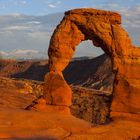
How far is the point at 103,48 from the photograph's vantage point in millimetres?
20812

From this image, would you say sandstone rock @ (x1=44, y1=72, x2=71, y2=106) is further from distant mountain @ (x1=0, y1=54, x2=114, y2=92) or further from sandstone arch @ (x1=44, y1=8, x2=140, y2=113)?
distant mountain @ (x1=0, y1=54, x2=114, y2=92)

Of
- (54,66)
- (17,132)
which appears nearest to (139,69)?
(54,66)

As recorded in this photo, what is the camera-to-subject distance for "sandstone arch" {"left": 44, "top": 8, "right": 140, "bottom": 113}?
19.5m

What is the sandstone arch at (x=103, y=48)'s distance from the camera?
64.0 ft

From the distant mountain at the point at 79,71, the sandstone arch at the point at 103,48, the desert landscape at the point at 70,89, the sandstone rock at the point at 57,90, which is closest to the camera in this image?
the desert landscape at the point at 70,89

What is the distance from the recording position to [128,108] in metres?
19.3

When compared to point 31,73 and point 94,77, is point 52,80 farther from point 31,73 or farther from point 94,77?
point 31,73

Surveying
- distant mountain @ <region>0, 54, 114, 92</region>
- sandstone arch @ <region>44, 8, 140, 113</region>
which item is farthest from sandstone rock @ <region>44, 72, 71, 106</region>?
distant mountain @ <region>0, 54, 114, 92</region>

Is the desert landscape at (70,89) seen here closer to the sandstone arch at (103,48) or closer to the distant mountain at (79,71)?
the sandstone arch at (103,48)

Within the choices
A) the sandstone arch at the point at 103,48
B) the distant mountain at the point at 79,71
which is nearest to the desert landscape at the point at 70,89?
the sandstone arch at the point at 103,48

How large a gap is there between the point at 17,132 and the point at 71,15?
24.2 feet

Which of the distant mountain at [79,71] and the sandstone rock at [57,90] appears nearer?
the sandstone rock at [57,90]

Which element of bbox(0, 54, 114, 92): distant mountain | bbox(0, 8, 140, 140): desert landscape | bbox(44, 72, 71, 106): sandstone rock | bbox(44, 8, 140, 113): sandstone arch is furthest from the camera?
bbox(0, 54, 114, 92): distant mountain

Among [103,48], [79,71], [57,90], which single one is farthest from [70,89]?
[79,71]
